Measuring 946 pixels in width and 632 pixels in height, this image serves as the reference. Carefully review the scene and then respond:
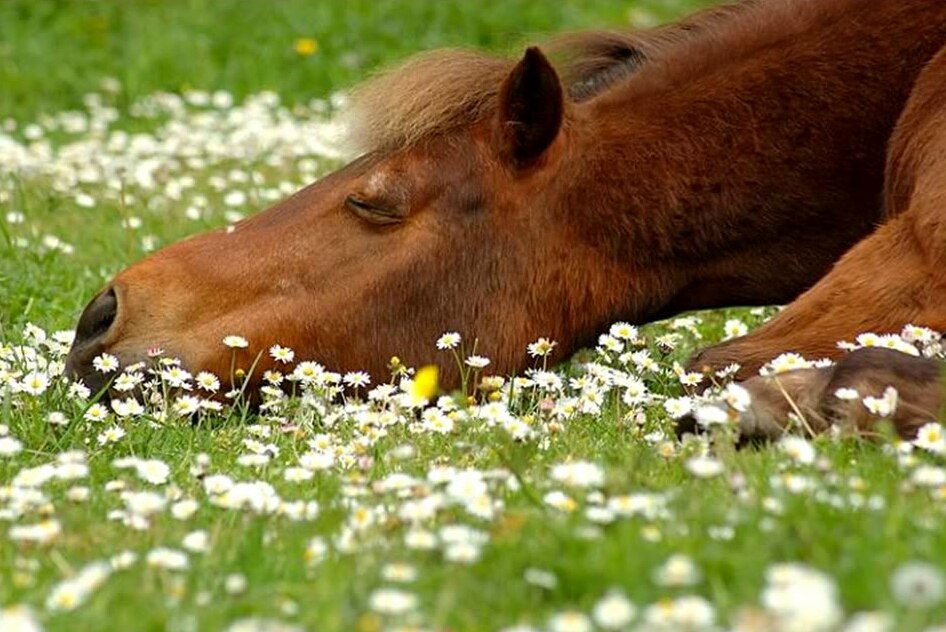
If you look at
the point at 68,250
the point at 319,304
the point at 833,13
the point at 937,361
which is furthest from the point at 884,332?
the point at 68,250

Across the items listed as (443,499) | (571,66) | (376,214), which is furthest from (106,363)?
(443,499)

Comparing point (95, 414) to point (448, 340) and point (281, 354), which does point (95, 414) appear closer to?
point (281, 354)

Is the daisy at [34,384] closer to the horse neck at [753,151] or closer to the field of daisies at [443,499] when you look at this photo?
the field of daisies at [443,499]

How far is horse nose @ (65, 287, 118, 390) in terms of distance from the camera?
5.16 metres

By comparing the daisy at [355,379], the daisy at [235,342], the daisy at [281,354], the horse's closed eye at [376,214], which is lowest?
the daisy at [355,379]

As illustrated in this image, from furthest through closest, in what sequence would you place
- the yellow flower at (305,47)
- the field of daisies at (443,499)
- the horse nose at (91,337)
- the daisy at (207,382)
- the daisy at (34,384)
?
the yellow flower at (305,47) → the horse nose at (91,337) → the daisy at (207,382) → the daisy at (34,384) → the field of daisies at (443,499)

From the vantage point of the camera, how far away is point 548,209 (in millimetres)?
5223

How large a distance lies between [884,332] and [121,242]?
420 cm

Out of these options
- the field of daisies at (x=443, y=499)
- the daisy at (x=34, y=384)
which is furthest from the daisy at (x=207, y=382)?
the daisy at (x=34, y=384)

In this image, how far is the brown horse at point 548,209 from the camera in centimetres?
517

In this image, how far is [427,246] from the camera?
205 inches

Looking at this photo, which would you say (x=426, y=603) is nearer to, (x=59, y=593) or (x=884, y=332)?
(x=59, y=593)

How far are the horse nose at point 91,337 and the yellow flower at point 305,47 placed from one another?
7489 mm

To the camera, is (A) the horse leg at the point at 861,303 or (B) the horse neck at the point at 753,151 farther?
(B) the horse neck at the point at 753,151
